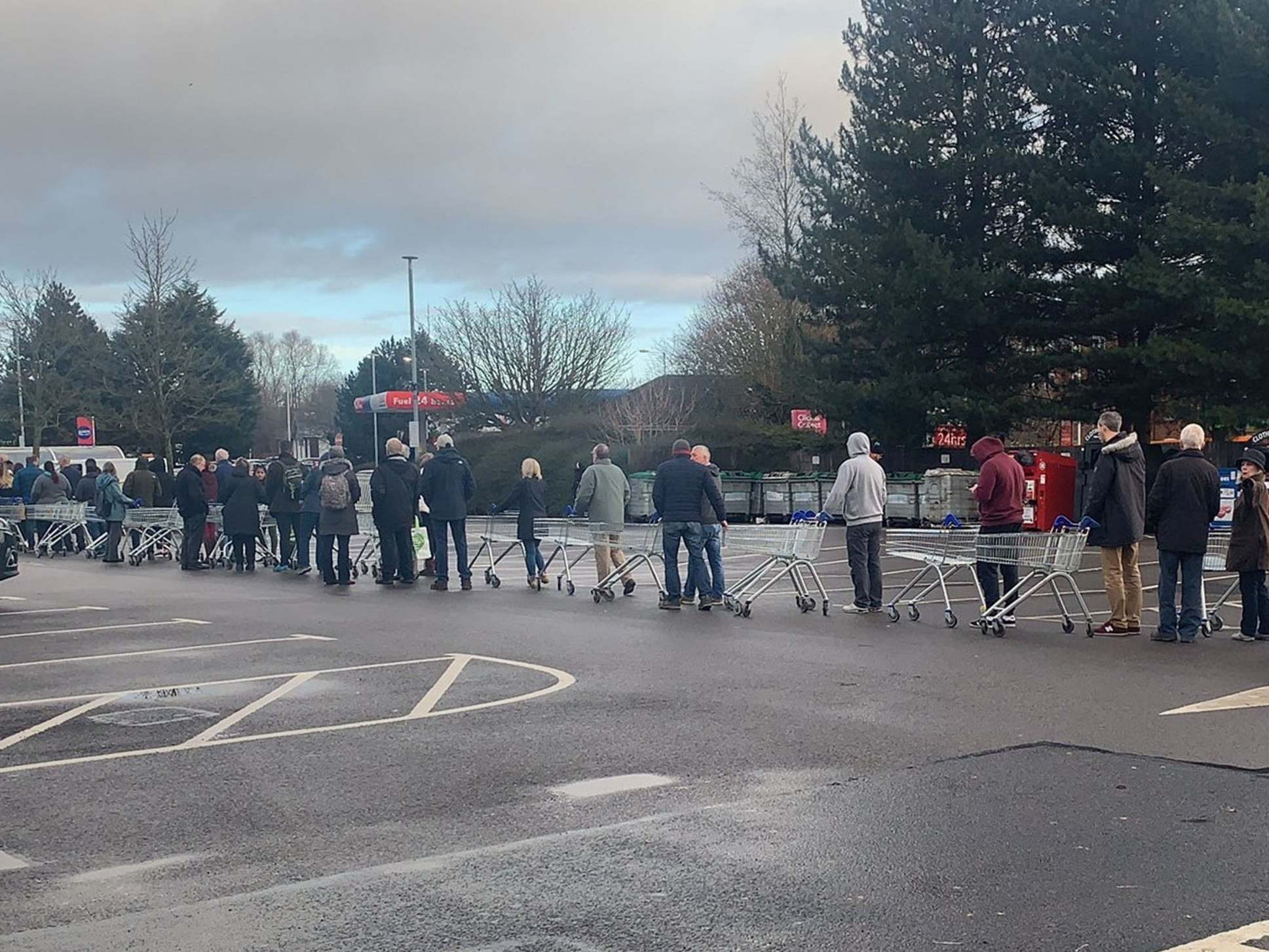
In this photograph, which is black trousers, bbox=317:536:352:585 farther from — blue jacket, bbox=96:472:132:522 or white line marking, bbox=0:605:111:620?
blue jacket, bbox=96:472:132:522

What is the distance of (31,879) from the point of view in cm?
590

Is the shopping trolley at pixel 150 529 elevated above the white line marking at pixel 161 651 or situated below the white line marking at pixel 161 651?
above

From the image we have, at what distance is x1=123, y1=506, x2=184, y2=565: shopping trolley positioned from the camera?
25250 mm

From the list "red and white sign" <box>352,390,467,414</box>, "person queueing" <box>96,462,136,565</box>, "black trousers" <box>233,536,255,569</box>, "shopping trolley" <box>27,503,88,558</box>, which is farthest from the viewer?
"red and white sign" <box>352,390,467,414</box>

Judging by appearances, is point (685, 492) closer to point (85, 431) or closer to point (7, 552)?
point (7, 552)

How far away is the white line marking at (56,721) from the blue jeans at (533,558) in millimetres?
8485

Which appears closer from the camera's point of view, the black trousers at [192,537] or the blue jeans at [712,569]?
the blue jeans at [712,569]

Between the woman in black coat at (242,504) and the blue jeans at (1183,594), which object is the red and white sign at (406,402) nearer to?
the woman in black coat at (242,504)

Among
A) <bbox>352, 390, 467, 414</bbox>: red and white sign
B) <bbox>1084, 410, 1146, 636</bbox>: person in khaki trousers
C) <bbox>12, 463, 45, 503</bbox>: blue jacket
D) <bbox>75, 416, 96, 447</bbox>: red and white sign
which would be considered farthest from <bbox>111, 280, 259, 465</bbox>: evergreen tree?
<bbox>1084, 410, 1146, 636</bbox>: person in khaki trousers

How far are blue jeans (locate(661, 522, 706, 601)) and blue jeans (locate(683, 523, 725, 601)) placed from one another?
0.05 metres

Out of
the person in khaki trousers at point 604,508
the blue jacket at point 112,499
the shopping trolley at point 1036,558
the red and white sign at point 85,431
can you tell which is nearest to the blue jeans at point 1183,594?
the shopping trolley at point 1036,558

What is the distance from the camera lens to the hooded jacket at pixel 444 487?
62.4 ft

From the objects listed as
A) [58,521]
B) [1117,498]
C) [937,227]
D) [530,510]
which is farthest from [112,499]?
[937,227]

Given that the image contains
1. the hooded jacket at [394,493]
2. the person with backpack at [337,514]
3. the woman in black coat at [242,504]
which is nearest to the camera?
the hooded jacket at [394,493]
